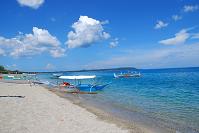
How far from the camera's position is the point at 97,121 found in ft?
43.9

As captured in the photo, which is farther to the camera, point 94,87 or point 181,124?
point 94,87

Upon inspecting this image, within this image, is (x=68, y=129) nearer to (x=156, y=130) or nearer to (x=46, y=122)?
(x=46, y=122)

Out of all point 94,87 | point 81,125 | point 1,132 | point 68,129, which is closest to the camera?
point 1,132

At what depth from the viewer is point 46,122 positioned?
12227 mm

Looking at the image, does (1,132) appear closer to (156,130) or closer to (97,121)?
(97,121)

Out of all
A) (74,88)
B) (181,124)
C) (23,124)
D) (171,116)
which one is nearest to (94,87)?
(74,88)

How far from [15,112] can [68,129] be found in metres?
5.03

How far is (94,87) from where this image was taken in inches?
1357

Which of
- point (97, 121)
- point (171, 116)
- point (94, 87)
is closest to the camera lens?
point (97, 121)

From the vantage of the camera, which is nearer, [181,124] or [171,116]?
[181,124]

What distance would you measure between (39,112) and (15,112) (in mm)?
1375

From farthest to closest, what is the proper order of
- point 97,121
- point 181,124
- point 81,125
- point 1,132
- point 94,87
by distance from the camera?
point 94,87, point 181,124, point 97,121, point 81,125, point 1,132

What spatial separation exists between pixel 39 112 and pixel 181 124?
837 cm

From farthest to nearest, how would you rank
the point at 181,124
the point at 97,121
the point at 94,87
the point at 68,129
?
1. the point at 94,87
2. the point at 181,124
3. the point at 97,121
4. the point at 68,129
